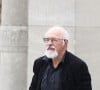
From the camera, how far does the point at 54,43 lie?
17.0 ft

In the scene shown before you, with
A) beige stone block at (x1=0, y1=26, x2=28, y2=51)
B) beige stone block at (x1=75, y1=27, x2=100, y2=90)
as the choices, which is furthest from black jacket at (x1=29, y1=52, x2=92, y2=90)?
beige stone block at (x1=0, y1=26, x2=28, y2=51)

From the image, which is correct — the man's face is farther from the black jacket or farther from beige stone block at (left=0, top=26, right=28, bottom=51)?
beige stone block at (left=0, top=26, right=28, bottom=51)

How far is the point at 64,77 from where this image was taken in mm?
5141

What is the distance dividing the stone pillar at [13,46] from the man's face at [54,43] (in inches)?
148

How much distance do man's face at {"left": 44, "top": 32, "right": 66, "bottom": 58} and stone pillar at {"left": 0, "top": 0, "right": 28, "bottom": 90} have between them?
3749 mm

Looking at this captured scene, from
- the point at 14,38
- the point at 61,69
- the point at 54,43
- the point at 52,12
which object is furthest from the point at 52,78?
the point at 14,38

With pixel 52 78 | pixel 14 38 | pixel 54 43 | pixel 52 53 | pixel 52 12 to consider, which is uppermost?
pixel 52 12

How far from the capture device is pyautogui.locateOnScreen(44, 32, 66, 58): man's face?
204 inches

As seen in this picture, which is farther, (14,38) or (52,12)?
(14,38)

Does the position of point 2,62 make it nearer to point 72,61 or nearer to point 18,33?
point 18,33

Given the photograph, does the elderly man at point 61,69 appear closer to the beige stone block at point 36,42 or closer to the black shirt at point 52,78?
the black shirt at point 52,78

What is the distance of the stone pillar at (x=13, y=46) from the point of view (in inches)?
352

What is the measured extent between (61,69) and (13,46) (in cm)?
387

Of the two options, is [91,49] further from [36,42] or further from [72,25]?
[36,42]
